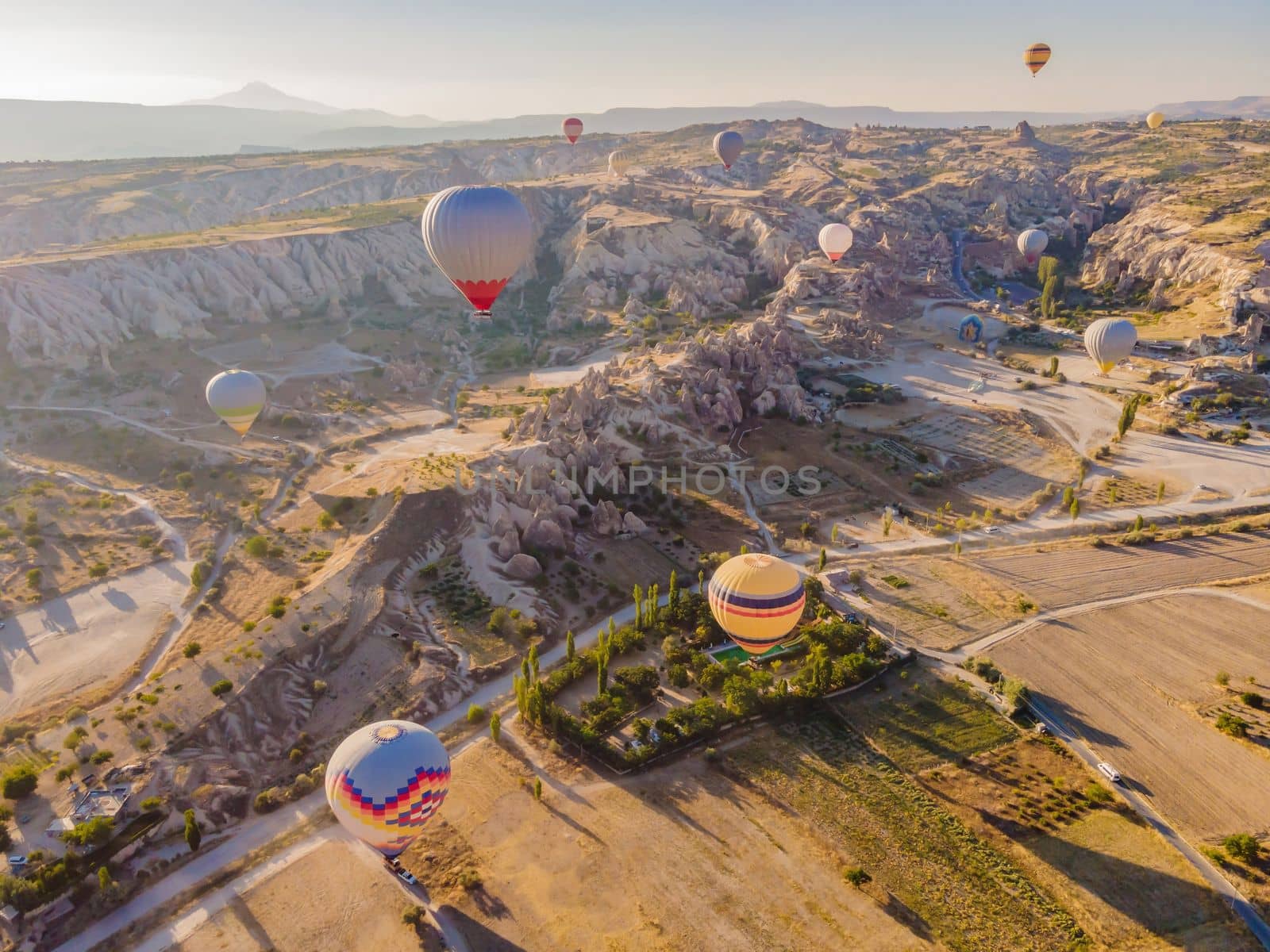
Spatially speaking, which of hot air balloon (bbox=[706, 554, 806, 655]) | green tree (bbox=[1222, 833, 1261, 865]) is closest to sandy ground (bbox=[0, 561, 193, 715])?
hot air balloon (bbox=[706, 554, 806, 655])

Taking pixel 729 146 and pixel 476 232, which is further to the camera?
pixel 729 146

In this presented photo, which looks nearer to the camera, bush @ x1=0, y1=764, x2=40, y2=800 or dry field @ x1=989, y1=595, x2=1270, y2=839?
bush @ x1=0, y1=764, x2=40, y2=800

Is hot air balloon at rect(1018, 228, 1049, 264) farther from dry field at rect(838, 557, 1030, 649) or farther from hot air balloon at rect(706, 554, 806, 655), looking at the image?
hot air balloon at rect(706, 554, 806, 655)

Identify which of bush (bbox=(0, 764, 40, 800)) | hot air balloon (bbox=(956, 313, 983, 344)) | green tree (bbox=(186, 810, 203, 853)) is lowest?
green tree (bbox=(186, 810, 203, 853))

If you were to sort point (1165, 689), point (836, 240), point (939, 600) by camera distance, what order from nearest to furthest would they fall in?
point (1165, 689)
point (939, 600)
point (836, 240)

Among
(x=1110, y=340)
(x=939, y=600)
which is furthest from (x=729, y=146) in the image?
(x=939, y=600)

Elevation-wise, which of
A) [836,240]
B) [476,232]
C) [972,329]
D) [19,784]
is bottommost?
[19,784]

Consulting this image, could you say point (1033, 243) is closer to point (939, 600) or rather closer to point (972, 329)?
point (972, 329)
